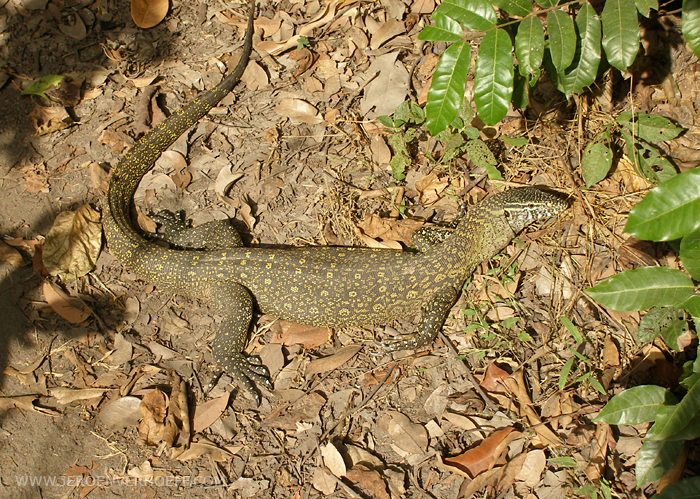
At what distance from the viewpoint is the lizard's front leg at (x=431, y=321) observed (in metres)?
5.79

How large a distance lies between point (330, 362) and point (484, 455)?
216 cm

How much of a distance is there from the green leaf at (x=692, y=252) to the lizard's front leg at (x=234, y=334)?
476 cm

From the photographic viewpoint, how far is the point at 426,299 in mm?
6016

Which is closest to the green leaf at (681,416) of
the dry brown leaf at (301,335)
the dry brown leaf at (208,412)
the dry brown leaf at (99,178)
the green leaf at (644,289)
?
the green leaf at (644,289)

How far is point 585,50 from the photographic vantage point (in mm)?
4301

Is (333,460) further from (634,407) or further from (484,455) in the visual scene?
(634,407)

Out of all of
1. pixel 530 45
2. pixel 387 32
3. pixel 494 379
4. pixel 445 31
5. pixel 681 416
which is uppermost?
pixel 445 31

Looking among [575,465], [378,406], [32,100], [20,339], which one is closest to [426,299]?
[378,406]

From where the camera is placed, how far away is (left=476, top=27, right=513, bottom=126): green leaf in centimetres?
387

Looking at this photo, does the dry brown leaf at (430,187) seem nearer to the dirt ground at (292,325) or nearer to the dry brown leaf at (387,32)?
the dirt ground at (292,325)

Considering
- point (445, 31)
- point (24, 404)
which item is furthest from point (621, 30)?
point (24, 404)

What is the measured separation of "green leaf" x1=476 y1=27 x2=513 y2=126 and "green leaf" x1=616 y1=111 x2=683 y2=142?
2.89 meters

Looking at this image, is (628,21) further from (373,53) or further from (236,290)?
(236,290)

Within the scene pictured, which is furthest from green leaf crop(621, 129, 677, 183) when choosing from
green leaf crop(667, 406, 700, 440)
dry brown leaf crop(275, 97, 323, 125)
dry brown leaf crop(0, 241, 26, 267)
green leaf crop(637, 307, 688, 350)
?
dry brown leaf crop(0, 241, 26, 267)
